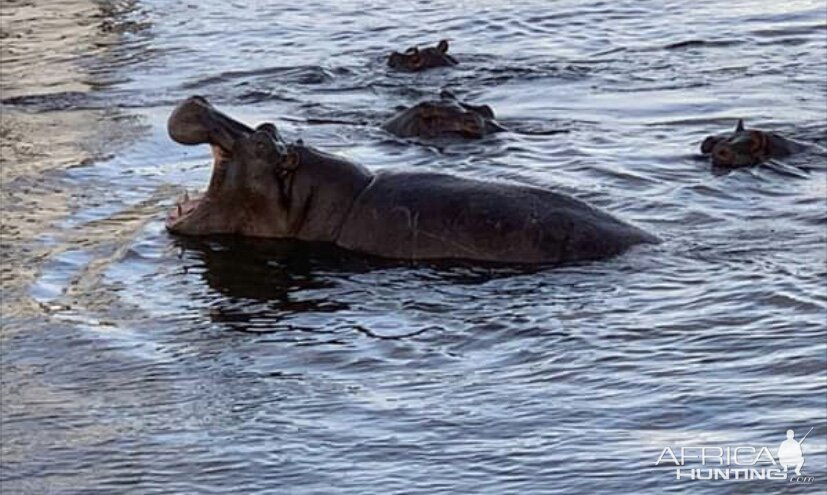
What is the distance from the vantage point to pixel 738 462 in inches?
232

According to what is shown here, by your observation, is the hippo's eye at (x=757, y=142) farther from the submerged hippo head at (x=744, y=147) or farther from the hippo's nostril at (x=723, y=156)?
the hippo's nostril at (x=723, y=156)

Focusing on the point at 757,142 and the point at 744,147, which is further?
the point at 757,142

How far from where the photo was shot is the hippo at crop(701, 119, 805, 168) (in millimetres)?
10375

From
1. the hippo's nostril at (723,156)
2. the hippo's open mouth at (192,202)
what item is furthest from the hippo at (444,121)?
the hippo's open mouth at (192,202)

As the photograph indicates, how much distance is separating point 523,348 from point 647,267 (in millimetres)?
1174

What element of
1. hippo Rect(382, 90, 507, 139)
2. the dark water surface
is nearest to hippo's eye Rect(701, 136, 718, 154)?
the dark water surface

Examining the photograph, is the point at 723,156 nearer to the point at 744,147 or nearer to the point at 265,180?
the point at 744,147

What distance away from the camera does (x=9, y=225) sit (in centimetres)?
998

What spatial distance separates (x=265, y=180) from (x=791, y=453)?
12.4 feet

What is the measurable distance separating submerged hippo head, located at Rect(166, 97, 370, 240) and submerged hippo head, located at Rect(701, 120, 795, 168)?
2.10 meters

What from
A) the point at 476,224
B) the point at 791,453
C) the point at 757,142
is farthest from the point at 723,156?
the point at 791,453

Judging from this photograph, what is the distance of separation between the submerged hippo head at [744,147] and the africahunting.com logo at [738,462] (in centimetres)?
441

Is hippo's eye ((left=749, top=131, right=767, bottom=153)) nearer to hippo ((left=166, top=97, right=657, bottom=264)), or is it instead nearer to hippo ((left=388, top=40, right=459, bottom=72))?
hippo ((left=166, top=97, right=657, bottom=264))

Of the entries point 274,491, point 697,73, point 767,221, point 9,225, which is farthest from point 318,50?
point 274,491
